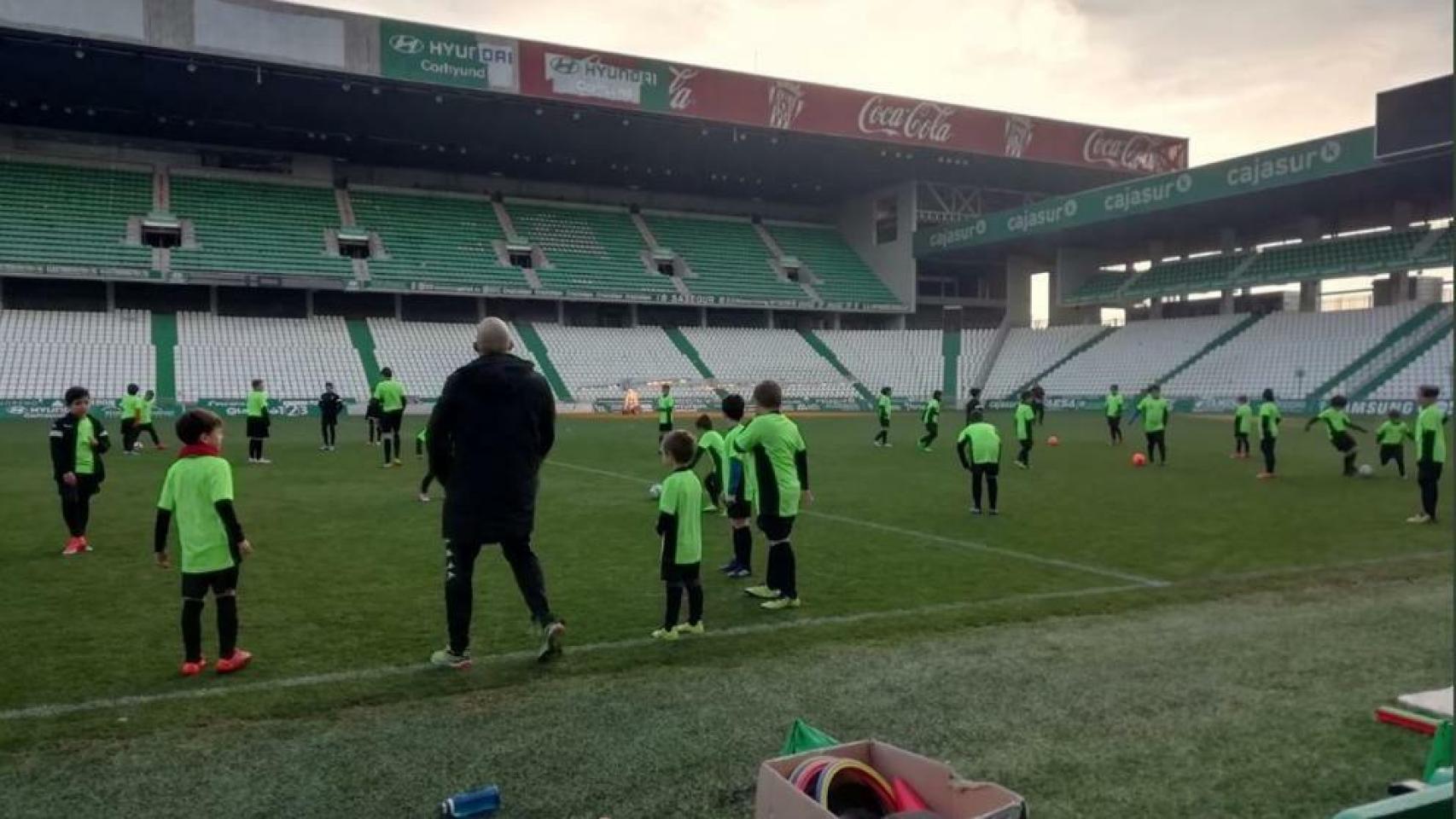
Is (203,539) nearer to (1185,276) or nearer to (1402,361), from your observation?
(1402,361)

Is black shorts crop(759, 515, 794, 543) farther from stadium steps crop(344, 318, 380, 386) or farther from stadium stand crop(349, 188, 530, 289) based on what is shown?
stadium stand crop(349, 188, 530, 289)

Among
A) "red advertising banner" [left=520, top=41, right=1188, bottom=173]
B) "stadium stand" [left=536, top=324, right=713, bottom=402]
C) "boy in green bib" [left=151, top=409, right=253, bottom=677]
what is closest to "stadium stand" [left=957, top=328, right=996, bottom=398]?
"red advertising banner" [left=520, top=41, right=1188, bottom=173]

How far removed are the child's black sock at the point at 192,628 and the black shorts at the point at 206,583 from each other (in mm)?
49

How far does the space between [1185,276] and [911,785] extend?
51129mm

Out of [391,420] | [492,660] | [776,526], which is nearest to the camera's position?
[492,660]

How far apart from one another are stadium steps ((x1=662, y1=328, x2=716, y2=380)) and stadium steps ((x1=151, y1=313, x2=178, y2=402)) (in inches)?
861

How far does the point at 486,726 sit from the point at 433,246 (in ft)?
144

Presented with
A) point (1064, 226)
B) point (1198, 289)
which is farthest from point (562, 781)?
point (1198, 289)

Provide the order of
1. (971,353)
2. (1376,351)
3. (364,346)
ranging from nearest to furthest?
(1376,351) < (364,346) < (971,353)

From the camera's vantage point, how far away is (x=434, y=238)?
4634 centimetres

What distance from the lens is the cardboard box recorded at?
2.98 m

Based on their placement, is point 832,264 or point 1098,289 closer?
point 1098,289

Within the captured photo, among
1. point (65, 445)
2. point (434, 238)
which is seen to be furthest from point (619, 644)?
point (434, 238)

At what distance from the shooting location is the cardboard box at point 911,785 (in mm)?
2984
